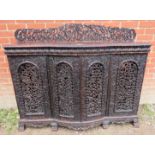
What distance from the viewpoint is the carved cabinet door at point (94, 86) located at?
9.05 ft

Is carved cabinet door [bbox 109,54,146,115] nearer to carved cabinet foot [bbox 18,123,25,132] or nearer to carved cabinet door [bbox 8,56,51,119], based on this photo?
carved cabinet door [bbox 8,56,51,119]

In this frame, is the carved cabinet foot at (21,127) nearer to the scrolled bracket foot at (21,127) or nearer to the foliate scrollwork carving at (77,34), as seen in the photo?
the scrolled bracket foot at (21,127)

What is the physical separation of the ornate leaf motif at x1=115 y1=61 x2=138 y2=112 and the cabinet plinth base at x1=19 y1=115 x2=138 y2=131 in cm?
14

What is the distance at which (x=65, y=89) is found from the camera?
9.50 ft

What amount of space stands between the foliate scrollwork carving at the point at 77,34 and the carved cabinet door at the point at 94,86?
10.0 inches

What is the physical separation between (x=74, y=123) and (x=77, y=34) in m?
1.08

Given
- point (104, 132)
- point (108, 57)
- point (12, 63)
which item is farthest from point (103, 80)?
point (12, 63)

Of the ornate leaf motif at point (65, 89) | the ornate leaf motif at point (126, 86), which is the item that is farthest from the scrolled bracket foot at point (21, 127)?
the ornate leaf motif at point (126, 86)

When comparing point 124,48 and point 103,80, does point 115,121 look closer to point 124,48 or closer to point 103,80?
point 103,80

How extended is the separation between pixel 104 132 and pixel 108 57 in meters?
1.00

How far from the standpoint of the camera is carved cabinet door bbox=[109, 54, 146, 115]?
2816 millimetres

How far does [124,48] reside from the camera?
273cm

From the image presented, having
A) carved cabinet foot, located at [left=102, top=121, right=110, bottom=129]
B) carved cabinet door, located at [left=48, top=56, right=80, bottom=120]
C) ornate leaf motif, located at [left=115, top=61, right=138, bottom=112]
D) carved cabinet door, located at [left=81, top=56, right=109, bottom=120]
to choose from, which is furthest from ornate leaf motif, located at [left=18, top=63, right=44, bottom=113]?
ornate leaf motif, located at [left=115, top=61, right=138, bottom=112]

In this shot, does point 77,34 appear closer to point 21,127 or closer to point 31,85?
point 31,85
